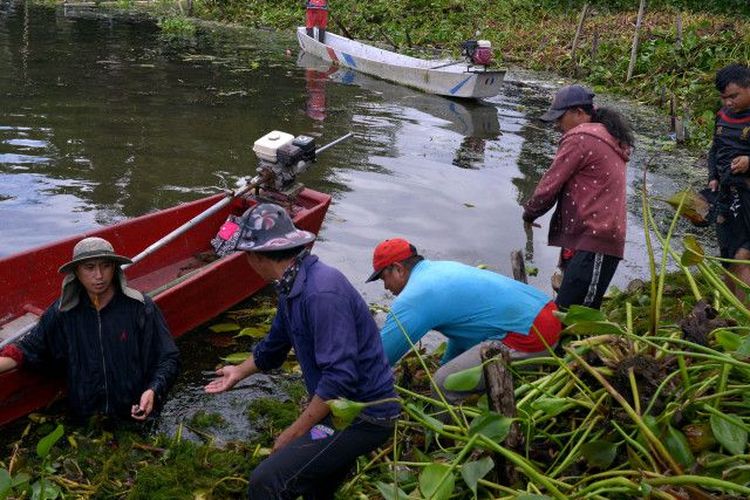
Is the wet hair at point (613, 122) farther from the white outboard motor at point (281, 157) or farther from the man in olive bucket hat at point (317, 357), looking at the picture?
the white outboard motor at point (281, 157)

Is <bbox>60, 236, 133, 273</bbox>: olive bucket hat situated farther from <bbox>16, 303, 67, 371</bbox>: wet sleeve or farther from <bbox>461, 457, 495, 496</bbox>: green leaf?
<bbox>461, 457, 495, 496</bbox>: green leaf

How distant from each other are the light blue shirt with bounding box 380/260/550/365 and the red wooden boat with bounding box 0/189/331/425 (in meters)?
2.67

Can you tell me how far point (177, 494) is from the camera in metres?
4.44

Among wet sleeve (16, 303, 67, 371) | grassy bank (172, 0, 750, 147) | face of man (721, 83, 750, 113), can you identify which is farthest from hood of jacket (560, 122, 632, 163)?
grassy bank (172, 0, 750, 147)

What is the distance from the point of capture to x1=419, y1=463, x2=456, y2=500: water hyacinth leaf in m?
2.95

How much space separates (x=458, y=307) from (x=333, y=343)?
1238 mm

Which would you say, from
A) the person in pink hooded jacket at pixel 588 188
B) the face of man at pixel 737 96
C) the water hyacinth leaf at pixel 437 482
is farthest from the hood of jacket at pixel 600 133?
the water hyacinth leaf at pixel 437 482

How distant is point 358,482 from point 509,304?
135 centimetres

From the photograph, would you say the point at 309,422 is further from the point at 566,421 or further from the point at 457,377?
the point at 566,421

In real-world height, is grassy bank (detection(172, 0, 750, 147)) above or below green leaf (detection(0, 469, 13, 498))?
above

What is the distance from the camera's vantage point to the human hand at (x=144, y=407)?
4.73 meters

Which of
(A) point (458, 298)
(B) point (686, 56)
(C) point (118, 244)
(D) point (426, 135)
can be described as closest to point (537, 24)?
(B) point (686, 56)

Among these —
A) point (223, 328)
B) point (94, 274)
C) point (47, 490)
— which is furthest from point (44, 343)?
point (223, 328)

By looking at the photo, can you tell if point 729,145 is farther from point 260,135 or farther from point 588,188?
point 260,135
